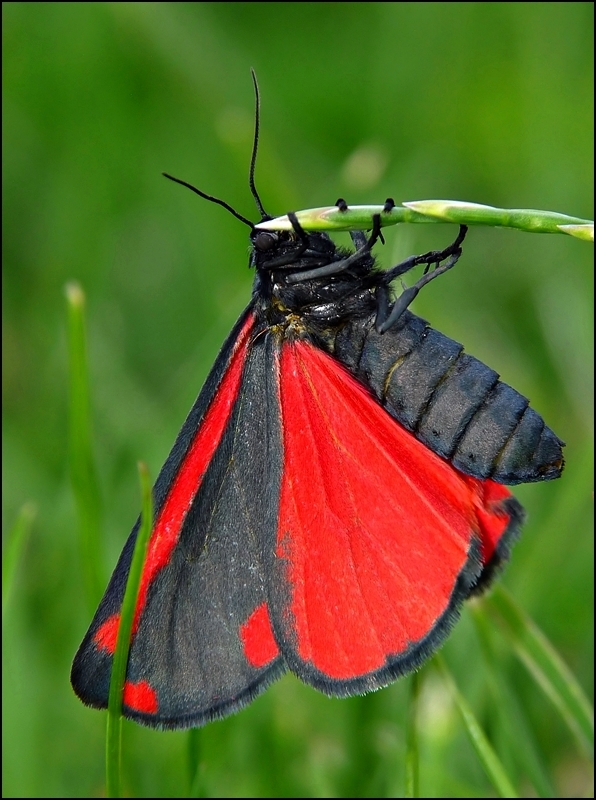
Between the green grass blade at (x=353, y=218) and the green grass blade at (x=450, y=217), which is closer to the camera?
the green grass blade at (x=450, y=217)

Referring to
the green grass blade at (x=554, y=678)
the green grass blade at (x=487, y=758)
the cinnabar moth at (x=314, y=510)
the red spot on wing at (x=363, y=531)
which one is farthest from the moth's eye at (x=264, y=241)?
the green grass blade at (x=487, y=758)

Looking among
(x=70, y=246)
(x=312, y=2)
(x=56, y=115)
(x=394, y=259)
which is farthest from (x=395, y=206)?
(x=312, y=2)

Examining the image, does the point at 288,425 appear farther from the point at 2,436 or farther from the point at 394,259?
the point at 2,436

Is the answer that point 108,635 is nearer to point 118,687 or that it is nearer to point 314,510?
point 118,687

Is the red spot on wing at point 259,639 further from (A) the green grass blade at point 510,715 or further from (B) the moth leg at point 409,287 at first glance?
(B) the moth leg at point 409,287

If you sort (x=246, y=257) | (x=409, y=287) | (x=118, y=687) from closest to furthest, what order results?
1. (x=118, y=687)
2. (x=409, y=287)
3. (x=246, y=257)

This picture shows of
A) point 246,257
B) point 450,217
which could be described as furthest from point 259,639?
point 246,257

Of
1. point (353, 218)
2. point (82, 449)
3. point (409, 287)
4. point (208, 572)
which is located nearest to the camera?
point (353, 218)
